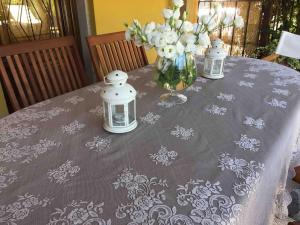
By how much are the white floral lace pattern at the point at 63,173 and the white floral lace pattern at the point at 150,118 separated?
0.32 m

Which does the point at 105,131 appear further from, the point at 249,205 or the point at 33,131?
the point at 249,205

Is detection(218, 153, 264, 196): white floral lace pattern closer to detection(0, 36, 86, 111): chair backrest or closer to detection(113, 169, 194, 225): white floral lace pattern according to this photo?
detection(113, 169, 194, 225): white floral lace pattern

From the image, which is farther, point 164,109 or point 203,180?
point 164,109

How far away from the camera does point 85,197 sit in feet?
1.97

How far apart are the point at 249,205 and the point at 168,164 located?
23 cm

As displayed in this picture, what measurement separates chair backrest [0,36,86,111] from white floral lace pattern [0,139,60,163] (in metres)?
0.40

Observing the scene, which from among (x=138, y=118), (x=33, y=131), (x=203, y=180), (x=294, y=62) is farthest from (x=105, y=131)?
(x=294, y=62)

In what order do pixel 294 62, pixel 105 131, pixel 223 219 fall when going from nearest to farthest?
pixel 223 219 < pixel 105 131 < pixel 294 62

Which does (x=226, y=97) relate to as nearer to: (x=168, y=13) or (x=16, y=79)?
Result: (x=168, y=13)

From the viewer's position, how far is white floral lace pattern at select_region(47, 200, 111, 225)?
0.54 meters

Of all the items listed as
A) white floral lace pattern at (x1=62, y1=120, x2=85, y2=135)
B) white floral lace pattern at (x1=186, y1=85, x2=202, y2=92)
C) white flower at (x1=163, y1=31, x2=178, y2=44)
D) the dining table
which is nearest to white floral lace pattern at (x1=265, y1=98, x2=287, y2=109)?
the dining table

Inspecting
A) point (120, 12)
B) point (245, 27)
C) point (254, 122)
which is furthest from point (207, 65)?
point (245, 27)

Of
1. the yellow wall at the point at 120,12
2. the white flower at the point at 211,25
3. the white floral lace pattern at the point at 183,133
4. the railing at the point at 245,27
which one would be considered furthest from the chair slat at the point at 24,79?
the railing at the point at 245,27

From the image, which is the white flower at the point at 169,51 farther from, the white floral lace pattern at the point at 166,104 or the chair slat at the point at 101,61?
the chair slat at the point at 101,61
